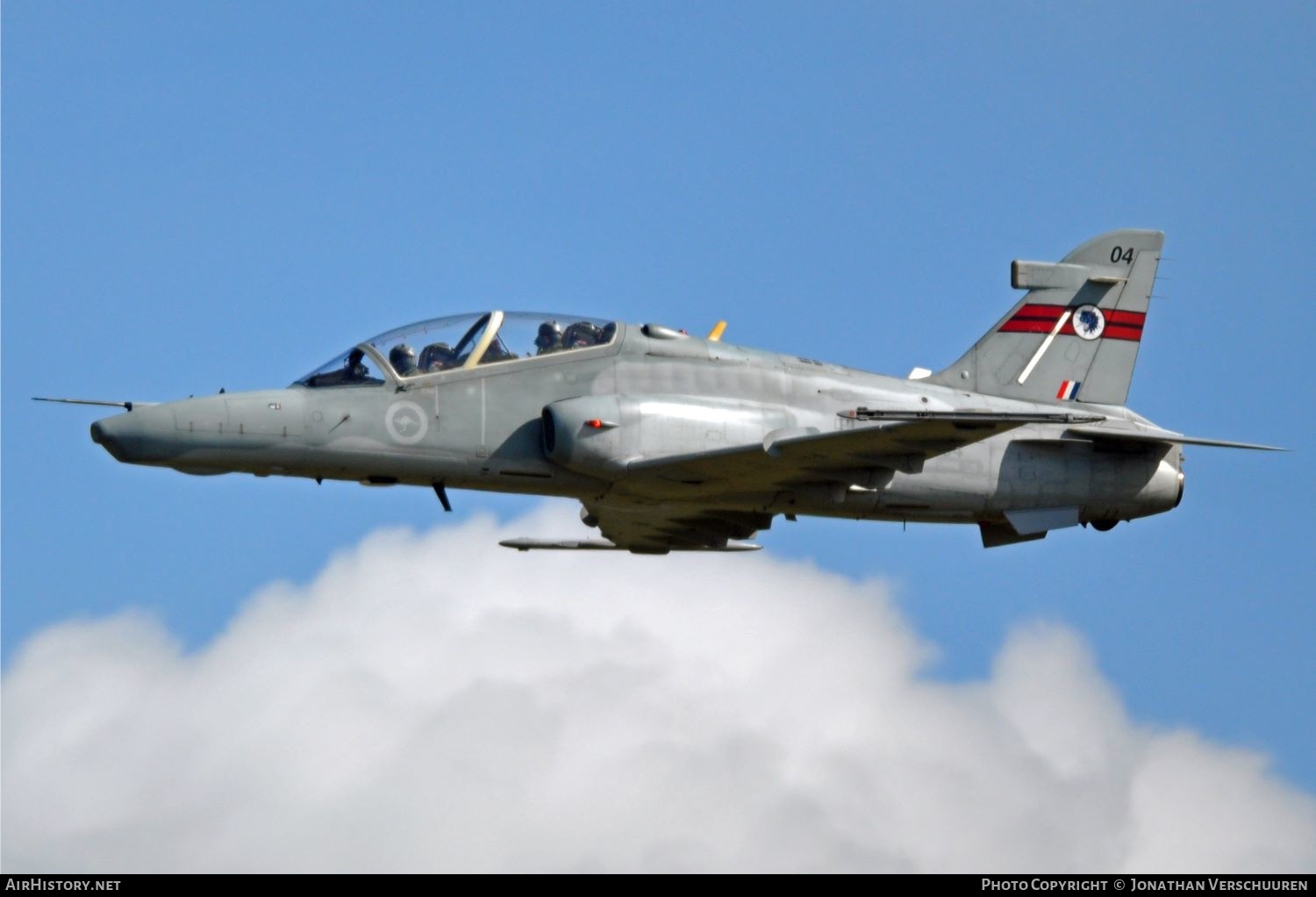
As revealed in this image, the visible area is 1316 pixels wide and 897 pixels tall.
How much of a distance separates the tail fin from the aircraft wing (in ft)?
11.5

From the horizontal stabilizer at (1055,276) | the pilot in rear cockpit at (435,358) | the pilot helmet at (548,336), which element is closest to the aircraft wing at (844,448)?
the pilot helmet at (548,336)

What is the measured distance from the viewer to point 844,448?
23.8 m

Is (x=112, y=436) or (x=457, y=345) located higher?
(x=457, y=345)

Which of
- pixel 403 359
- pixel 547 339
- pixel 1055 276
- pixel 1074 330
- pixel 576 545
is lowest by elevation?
pixel 576 545

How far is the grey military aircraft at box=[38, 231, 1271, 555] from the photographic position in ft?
78.2

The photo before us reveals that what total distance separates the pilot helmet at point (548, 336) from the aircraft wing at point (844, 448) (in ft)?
6.47

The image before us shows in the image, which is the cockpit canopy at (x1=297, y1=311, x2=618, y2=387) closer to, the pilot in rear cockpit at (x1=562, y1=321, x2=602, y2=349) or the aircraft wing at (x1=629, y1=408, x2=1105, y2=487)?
the pilot in rear cockpit at (x1=562, y1=321, x2=602, y2=349)

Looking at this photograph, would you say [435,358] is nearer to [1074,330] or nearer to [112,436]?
[112,436]

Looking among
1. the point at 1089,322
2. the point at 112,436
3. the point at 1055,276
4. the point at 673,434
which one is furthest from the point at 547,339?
the point at 1089,322

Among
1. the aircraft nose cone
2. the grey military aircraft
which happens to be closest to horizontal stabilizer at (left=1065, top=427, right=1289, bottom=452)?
the grey military aircraft

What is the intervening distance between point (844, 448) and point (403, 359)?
17.7ft
